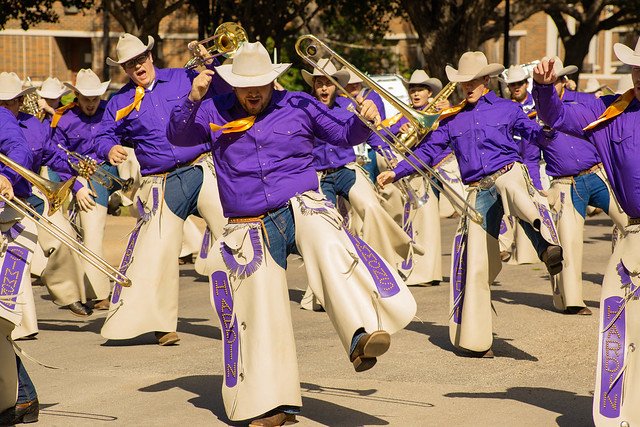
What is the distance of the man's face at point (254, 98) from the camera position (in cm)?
732

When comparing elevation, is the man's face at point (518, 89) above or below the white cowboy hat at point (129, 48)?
below

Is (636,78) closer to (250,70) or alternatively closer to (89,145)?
(250,70)

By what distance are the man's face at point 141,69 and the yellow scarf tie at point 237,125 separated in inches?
111

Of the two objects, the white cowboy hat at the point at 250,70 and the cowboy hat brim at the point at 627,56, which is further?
the white cowboy hat at the point at 250,70

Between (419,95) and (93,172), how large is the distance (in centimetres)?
407

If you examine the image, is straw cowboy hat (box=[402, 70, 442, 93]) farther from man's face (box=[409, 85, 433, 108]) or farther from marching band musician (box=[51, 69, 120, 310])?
marching band musician (box=[51, 69, 120, 310])

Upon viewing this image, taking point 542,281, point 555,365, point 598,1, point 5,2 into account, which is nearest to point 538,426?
point 555,365

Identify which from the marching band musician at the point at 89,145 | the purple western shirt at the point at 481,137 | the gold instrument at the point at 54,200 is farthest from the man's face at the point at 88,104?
the gold instrument at the point at 54,200

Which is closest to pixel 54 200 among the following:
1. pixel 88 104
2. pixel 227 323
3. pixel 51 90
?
pixel 227 323

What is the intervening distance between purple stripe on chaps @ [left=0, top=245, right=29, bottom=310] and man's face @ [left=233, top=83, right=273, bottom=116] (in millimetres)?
1546

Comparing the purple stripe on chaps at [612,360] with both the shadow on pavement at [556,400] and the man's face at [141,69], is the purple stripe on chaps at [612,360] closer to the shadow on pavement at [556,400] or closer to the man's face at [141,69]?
the shadow on pavement at [556,400]

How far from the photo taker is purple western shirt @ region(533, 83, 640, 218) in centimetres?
677

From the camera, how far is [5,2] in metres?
24.1

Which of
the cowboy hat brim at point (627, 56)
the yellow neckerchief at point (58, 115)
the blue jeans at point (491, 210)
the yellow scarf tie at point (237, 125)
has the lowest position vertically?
the blue jeans at point (491, 210)
